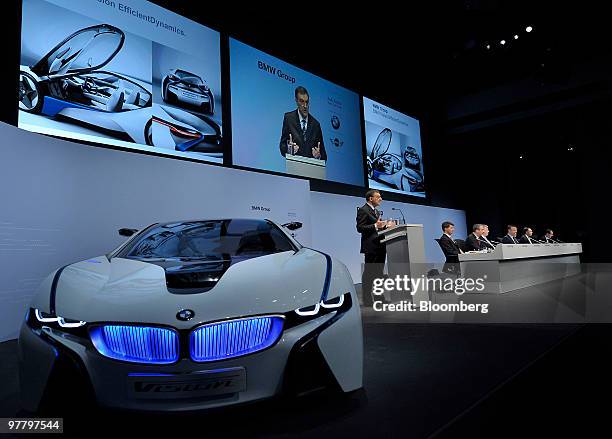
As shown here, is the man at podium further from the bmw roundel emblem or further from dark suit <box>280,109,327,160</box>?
the bmw roundel emblem

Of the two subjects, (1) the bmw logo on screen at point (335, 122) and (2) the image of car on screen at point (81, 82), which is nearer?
(2) the image of car on screen at point (81, 82)

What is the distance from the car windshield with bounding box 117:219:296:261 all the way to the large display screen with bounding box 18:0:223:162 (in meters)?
2.79

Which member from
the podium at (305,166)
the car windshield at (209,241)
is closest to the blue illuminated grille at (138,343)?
the car windshield at (209,241)

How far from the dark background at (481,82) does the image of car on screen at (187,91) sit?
1087 mm

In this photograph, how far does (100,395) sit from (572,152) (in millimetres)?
15345

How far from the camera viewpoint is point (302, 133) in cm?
678

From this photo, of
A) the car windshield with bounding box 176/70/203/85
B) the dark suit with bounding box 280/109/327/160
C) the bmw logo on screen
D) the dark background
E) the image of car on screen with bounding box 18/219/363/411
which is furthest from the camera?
the bmw logo on screen

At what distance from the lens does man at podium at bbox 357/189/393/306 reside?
4.57 metres

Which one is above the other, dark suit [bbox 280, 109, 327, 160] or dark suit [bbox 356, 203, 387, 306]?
dark suit [bbox 280, 109, 327, 160]

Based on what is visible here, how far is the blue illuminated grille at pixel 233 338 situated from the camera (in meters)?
1.29

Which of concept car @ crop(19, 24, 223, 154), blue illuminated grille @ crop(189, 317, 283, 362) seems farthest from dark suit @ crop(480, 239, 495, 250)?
blue illuminated grille @ crop(189, 317, 283, 362)

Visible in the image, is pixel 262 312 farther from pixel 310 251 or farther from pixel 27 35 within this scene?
pixel 27 35

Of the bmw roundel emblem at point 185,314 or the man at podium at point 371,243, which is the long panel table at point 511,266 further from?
the bmw roundel emblem at point 185,314

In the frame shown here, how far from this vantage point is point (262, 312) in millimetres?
1342
